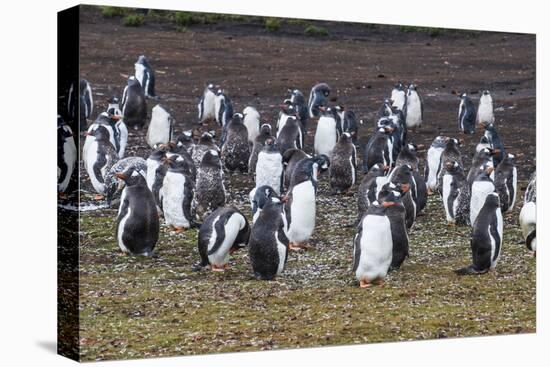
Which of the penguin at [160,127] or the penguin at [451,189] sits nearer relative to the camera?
the penguin at [160,127]

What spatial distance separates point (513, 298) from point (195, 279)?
3.33 m

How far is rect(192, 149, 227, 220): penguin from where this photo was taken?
9.72 m

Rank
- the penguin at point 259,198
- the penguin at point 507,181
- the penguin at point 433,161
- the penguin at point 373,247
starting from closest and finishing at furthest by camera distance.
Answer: the penguin at point 259,198
the penguin at point 373,247
the penguin at point 433,161
the penguin at point 507,181

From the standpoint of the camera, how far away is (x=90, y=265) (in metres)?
8.85

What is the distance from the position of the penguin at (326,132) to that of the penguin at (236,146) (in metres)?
0.70

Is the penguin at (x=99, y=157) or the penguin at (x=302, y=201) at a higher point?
the penguin at (x=99, y=157)

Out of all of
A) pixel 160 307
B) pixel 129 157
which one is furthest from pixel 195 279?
pixel 129 157

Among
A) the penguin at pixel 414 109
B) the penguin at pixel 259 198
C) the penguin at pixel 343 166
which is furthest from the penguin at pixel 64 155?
the penguin at pixel 414 109

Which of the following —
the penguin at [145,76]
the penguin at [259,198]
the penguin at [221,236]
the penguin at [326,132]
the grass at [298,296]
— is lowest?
the grass at [298,296]

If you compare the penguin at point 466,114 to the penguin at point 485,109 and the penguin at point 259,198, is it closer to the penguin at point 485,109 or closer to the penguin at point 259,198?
the penguin at point 485,109

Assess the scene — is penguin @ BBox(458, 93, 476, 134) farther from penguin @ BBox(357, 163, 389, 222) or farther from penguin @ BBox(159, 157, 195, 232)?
penguin @ BBox(159, 157, 195, 232)

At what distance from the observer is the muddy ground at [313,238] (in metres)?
8.96

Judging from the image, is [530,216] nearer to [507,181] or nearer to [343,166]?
[507,181]

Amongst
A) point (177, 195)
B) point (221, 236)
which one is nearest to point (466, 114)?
point (221, 236)
